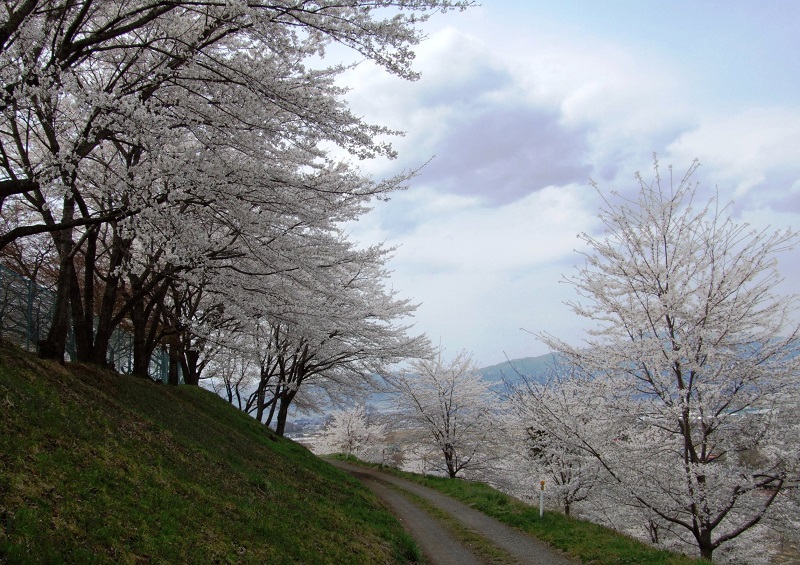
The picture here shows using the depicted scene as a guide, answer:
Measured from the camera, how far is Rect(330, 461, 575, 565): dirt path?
9922 millimetres

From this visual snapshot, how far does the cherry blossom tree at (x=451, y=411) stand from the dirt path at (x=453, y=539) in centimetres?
879

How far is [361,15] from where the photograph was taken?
6977 millimetres

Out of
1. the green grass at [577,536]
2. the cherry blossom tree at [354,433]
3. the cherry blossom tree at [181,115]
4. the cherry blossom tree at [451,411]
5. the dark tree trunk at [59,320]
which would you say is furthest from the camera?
the cherry blossom tree at [354,433]

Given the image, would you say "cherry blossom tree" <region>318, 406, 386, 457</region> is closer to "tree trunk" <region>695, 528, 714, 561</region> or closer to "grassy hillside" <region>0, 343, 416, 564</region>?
"grassy hillside" <region>0, 343, 416, 564</region>

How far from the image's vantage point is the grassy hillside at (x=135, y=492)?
4.23 meters

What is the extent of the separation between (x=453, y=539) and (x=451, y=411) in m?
16.6

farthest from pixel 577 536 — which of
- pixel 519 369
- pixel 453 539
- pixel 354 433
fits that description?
pixel 354 433

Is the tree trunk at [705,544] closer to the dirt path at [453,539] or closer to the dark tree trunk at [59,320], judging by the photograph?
the dirt path at [453,539]

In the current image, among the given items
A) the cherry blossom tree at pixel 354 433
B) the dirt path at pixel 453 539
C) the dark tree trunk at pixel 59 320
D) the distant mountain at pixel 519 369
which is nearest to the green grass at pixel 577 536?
the dirt path at pixel 453 539

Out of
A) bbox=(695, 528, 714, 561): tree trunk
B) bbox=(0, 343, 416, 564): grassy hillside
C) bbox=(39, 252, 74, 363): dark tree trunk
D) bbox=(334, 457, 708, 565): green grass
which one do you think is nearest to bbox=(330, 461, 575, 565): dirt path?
bbox=(334, 457, 708, 565): green grass

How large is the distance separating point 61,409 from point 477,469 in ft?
84.3

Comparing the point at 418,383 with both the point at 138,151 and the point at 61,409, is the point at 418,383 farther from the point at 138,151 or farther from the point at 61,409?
the point at 61,409

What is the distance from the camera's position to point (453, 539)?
11.8 m

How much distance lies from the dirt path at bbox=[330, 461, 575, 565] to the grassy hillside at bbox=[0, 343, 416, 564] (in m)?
0.95
